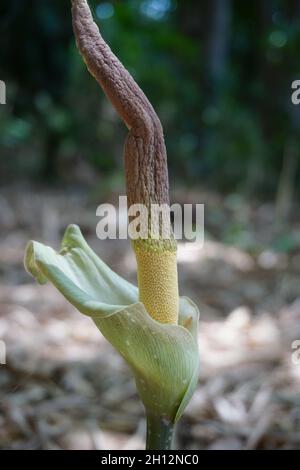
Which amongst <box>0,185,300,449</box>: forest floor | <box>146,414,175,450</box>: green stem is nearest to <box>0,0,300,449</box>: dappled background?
<box>0,185,300,449</box>: forest floor

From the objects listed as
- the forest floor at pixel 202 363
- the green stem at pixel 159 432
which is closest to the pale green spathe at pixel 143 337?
the green stem at pixel 159 432

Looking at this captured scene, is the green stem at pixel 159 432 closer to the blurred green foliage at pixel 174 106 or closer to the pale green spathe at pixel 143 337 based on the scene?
the pale green spathe at pixel 143 337

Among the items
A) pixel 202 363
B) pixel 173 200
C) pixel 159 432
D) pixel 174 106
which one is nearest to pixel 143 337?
pixel 159 432

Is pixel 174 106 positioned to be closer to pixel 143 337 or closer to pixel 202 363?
pixel 202 363

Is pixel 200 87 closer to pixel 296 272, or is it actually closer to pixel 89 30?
pixel 296 272

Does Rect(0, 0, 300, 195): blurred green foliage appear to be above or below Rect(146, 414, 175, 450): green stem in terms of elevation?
above

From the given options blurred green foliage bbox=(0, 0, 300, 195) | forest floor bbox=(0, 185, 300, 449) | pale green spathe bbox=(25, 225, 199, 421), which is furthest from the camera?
blurred green foliage bbox=(0, 0, 300, 195)

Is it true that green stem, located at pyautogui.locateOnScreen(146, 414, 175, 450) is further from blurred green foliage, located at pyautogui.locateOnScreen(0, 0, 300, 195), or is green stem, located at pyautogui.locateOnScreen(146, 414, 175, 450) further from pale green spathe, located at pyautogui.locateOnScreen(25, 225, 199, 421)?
blurred green foliage, located at pyautogui.locateOnScreen(0, 0, 300, 195)
